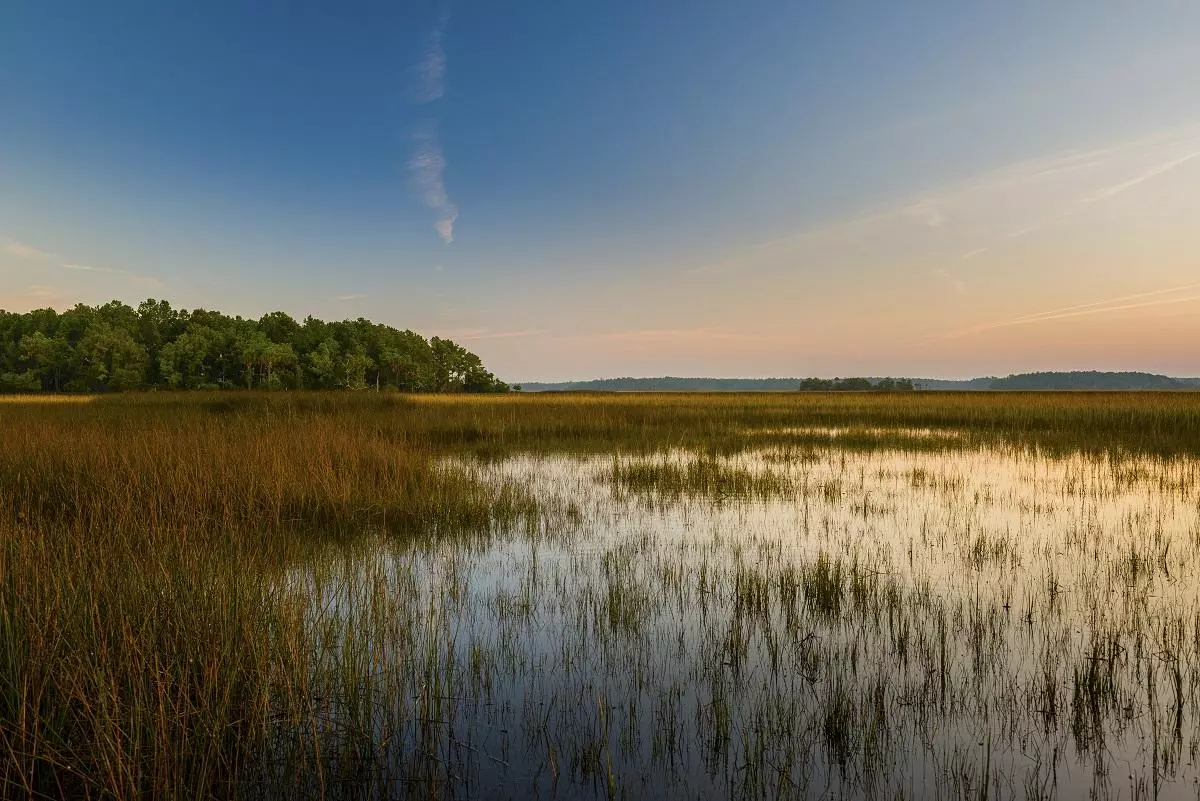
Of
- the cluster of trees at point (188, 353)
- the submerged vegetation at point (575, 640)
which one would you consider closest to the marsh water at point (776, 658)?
the submerged vegetation at point (575, 640)

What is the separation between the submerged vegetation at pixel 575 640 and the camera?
312 cm

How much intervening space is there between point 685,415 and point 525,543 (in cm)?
2585

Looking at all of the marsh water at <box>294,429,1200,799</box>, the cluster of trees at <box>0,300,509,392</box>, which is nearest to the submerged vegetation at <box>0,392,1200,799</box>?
the marsh water at <box>294,429,1200,799</box>

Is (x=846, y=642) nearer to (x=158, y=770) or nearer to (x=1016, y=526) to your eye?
(x=158, y=770)

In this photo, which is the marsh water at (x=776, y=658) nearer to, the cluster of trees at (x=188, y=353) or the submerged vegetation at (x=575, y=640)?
the submerged vegetation at (x=575, y=640)

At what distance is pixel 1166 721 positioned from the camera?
12.0 ft

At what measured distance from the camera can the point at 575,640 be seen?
16.0 ft

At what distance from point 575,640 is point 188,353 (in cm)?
8708

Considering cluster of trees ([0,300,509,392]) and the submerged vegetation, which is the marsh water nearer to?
the submerged vegetation

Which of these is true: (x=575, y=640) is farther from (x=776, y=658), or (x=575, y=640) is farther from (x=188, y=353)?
(x=188, y=353)

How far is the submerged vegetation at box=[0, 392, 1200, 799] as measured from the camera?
312 centimetres

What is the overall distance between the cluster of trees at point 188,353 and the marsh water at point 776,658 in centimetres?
7596

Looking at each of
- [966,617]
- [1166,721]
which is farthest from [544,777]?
[966,617]

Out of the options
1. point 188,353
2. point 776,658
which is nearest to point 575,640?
point 776,658
